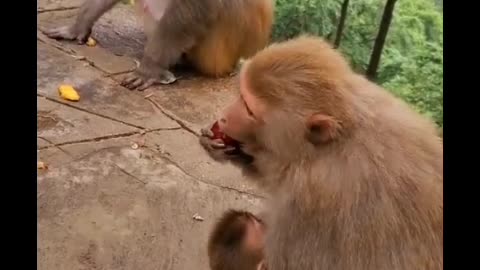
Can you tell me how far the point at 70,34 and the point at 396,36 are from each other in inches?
110

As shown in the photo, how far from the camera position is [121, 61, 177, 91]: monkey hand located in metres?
6.12

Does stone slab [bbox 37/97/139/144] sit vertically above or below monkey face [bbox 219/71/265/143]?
below

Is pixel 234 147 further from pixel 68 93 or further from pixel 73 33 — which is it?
pixel 73 33

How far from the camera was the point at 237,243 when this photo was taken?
11.5 feet

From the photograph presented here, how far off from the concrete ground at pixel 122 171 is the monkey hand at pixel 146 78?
0.07 m

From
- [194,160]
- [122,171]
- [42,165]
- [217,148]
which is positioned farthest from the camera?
[194,160]

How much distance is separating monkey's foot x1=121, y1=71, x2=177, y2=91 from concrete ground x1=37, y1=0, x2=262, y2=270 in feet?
0.20

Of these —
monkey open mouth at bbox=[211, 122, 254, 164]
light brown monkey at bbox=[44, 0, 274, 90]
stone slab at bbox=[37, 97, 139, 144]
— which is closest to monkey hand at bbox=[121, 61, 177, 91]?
light brown monkey at bbox=[44, 0, 274, 90]

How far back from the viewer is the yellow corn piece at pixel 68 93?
5.70m

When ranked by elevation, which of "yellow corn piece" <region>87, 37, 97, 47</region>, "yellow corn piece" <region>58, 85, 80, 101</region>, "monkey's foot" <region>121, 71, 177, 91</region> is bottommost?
"yellow corn piece" <region>87, 37, 97, 47</region>

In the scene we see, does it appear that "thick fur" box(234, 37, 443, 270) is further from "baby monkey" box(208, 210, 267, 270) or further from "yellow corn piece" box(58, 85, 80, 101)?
"yellow corn piece" box(58, 85, 80, 101)

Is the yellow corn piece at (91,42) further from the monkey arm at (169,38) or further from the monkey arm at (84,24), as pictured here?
the monkey arm at (169,38)

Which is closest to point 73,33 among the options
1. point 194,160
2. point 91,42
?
point 91,42

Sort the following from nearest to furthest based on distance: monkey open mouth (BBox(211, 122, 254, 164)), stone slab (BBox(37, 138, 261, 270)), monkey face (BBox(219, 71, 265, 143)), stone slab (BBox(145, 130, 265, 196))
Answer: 1. monkey face (BBox(219, 71, 265, 143))
2. monkey open mouth (BBox(211, 122, 254, 164))
3. stone slab (BBox(37, 138, 261, 270))
4. stone slab (BBox(145, 130, 265, 196))
